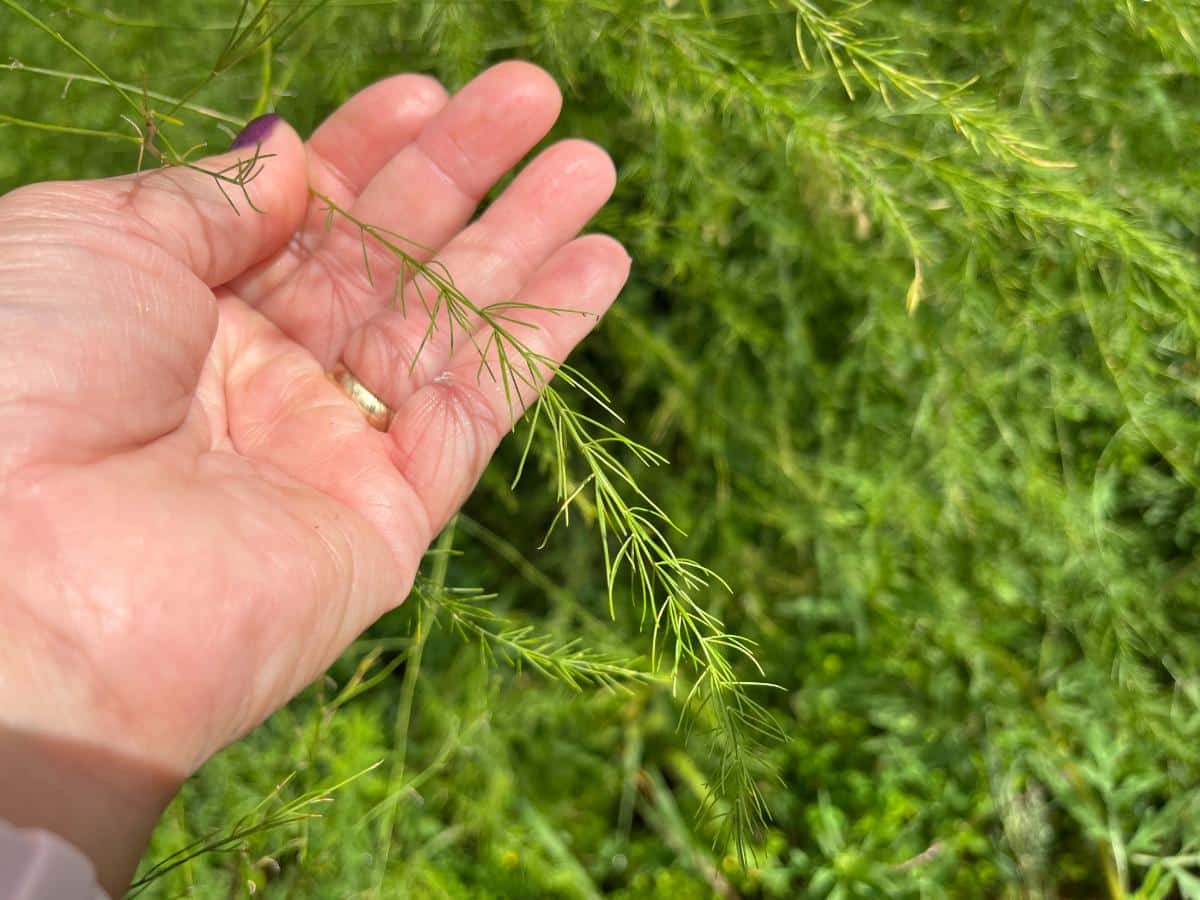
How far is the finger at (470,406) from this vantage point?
1015mm

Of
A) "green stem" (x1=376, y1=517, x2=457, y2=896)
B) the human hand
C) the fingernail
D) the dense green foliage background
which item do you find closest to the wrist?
the human hand

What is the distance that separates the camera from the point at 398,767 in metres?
1.21

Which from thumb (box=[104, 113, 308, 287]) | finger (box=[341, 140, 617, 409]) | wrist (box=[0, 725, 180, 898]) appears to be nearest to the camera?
wrist (box=[0, 725, 180, 898])

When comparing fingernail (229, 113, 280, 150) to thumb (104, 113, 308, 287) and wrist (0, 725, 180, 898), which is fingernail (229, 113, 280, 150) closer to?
thumb (104, 113, 308, 287)

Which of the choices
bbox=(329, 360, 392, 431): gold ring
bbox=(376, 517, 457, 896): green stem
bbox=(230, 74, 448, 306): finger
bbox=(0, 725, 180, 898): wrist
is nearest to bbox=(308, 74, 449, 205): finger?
bbox=(230, 74, 448, 306): finger

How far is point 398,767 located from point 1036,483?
2.95 ft

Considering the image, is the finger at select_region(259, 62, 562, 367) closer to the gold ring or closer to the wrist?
the gold ring

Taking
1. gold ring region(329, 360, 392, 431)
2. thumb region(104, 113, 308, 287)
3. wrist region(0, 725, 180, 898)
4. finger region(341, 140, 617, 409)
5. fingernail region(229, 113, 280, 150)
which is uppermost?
fingernail region(229, 113, 280, 150)

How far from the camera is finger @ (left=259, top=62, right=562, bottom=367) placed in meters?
1.14

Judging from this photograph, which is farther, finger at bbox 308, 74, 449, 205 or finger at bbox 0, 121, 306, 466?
finger at bbox 308, 74, 449, 205

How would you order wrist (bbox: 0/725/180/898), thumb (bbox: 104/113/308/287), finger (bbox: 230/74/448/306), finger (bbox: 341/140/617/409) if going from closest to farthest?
1. wrist (bbox: 0/725/180/898)
2. thumb (bbox: 104/113/308/287)
3. finger (bbox: 341/140/617/409)
4. finger (bbox: 230/74/448/306)

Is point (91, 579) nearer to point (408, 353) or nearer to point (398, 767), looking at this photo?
point (408, 353)

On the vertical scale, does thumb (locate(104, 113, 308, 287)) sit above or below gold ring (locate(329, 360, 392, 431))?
above

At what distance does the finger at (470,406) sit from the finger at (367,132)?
30 cm
